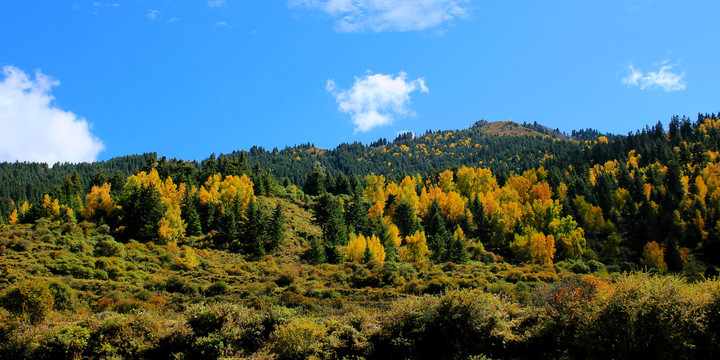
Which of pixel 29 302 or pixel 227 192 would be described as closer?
pixel 29 302

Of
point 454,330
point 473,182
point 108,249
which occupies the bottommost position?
point 454,330

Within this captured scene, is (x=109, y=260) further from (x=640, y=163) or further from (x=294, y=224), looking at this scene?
(x=640, y=163)

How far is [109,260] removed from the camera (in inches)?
2019

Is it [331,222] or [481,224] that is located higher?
[331,222]

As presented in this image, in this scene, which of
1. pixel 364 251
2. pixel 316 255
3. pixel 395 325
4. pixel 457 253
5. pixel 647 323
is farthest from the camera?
pixel 457 253

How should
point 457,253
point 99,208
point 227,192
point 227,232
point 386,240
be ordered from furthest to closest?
point 227,192
point 99,208
point 386,240
point 227,232
point 457,253

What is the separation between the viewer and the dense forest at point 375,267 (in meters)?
18.5

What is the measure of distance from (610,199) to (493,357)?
99.8m

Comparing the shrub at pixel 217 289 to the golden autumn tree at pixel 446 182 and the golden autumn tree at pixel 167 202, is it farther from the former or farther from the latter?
the golden autumn tree at pixel 446 182

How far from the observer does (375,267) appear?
57.1 metres

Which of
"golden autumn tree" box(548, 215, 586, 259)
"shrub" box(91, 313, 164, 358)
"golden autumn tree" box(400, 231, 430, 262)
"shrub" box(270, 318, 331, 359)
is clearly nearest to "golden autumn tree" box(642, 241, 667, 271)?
"golden autumn tree" box(548, 215, 586, 259)

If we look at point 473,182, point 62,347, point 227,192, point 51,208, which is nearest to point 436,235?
point 227,192

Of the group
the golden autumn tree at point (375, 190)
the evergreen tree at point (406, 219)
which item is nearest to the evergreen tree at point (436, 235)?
the evergreen tree at point (406, 219)

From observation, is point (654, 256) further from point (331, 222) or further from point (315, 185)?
point (315, 185)
